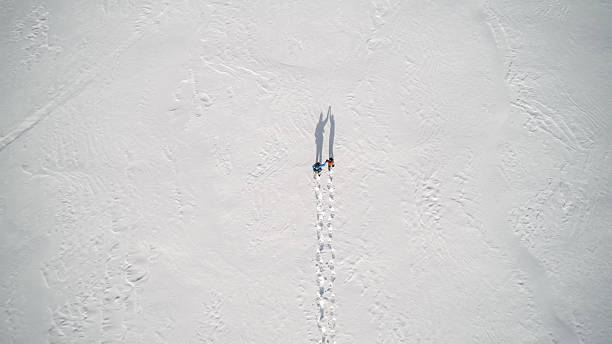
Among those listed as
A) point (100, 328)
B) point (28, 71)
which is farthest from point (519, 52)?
point (28, 71)

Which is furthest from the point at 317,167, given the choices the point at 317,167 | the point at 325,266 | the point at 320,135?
the point at 325,266

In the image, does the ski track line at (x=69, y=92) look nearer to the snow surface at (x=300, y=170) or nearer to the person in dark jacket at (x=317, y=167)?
the snow surface at (x=300, y=170)

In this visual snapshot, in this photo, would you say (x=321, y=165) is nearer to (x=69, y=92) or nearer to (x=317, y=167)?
(x=317, y=167)

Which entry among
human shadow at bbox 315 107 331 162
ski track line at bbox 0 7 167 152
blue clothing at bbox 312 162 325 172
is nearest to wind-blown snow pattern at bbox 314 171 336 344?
blue clothing at bbox 312 162 325 172

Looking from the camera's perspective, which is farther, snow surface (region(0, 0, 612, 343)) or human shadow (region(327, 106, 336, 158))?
human shadow (region(327, 106, 336, 158))

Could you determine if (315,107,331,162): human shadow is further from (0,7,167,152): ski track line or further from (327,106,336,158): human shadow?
(0,7,167,152): ski track line

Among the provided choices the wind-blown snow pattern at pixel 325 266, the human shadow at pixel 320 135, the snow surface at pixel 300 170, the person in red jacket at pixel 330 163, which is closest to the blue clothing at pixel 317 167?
the person in red jacket at pixel 330 163
